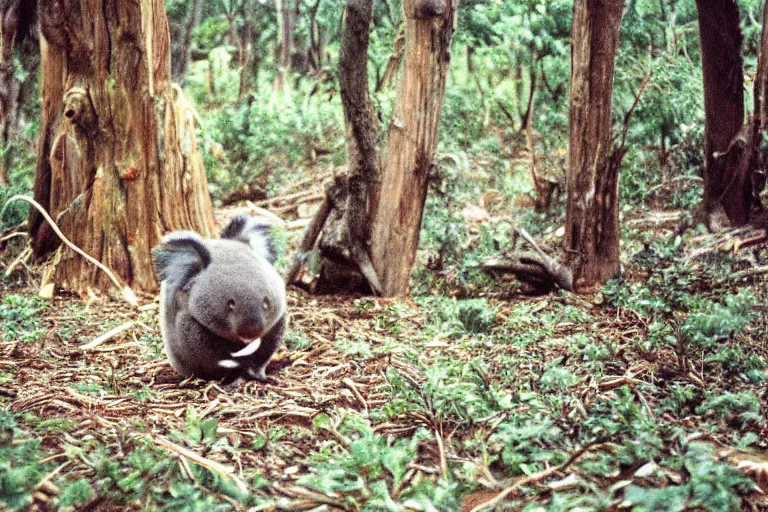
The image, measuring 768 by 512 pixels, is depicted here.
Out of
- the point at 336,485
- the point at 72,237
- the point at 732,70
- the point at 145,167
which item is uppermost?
the point at 732,70

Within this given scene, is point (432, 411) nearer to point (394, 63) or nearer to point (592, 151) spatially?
point (592, 151)

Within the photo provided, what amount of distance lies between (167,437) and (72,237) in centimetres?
310

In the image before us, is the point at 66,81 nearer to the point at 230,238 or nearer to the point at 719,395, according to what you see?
the point at 230,238

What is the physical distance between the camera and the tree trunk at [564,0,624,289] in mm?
4215

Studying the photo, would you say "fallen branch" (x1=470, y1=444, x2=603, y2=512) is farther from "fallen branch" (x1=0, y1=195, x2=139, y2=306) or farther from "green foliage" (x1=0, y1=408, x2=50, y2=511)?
"fallen branch" (x1=0, y1=195, x2=139, y2=306)

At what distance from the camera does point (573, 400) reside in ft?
7.63

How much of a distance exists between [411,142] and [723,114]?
237 cm

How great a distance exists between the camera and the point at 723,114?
5.17 meters

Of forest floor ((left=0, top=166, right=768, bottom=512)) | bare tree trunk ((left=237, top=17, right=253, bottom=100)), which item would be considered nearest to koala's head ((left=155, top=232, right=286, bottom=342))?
forest floor ((left=0, top=166, right=768, bottom=512))

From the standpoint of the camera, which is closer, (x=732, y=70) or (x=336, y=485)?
(x=336, y=485)

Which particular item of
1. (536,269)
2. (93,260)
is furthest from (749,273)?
(93,260)

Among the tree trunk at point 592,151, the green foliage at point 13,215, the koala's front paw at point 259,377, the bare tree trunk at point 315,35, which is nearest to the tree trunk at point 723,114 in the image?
the tree trunk at point 592,151

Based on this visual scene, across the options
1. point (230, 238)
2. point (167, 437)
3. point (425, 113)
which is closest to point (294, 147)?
point (425, 113)

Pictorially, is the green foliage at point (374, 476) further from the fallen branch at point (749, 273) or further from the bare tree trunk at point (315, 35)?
the bare tree trunk at point (315, 35)
